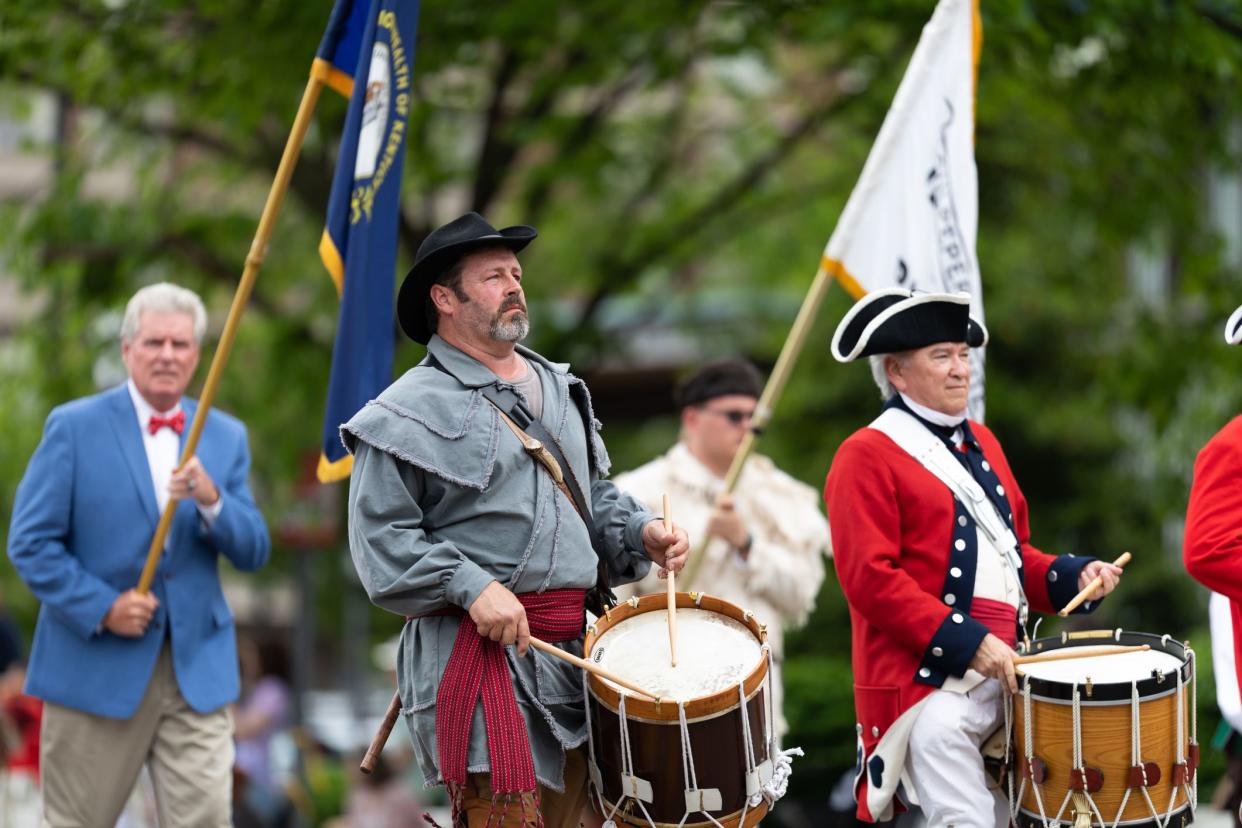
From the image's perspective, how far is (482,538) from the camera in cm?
499

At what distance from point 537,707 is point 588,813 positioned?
511mm

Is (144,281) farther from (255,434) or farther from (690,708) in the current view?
(690,708)

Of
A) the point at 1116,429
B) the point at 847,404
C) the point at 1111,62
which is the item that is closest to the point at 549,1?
the point at 1111,62

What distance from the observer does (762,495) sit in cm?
788

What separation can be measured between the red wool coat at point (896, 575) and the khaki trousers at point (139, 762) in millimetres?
2410

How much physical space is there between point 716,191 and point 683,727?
12.2 m

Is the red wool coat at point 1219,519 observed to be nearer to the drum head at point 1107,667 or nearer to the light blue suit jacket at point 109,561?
the drum head at point 1107,667

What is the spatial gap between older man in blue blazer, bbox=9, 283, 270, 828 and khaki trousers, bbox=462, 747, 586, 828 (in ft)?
5.94

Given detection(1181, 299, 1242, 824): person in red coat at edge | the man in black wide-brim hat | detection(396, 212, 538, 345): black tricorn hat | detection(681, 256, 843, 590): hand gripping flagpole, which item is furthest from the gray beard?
detection(1181, 299, 1242, 824): person in red coat at edge

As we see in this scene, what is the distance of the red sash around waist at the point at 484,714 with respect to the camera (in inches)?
190

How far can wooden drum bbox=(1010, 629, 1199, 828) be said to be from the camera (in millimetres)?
5020

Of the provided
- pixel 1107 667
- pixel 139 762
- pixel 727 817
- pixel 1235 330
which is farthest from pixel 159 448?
pixel 1235 330

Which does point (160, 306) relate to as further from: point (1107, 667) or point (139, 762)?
point (1107, 667)

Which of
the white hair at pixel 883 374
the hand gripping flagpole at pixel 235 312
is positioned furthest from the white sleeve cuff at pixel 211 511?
the white hair at pixel 883 374
